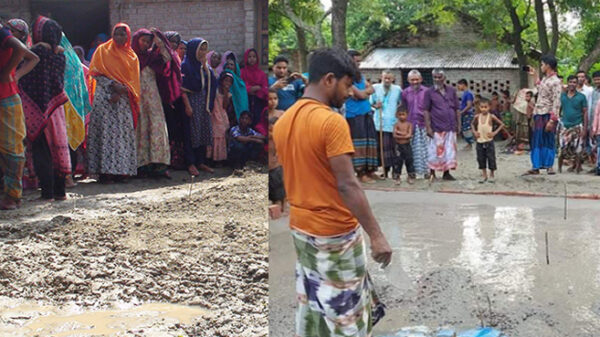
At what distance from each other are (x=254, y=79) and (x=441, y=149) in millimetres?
3511

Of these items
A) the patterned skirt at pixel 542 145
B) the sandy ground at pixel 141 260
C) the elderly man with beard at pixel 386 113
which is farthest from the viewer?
the patterned skirt at pixel 542 145

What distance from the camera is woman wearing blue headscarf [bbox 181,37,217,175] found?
7.12 ft

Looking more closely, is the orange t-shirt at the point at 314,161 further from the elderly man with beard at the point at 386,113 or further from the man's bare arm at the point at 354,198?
the elderly man with beard at the point at 386,113

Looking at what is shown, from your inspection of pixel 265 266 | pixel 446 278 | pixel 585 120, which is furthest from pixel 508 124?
pixel 265 266

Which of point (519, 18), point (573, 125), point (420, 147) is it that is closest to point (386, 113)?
point (420, 147)

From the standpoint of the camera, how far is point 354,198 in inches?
62.6

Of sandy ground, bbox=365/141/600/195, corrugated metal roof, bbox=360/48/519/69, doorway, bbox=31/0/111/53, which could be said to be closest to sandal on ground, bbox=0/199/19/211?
doorway, bbox=31/0/111/53

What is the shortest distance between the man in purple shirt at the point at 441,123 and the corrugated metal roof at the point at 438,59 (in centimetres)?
627

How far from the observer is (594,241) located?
353 cm

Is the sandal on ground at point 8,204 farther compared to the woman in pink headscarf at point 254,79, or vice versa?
the woman in pink headscarf at point 254,79

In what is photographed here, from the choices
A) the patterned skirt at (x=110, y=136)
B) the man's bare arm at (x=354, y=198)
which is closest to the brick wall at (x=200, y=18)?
the patterned skirt at (x=110, y=136)

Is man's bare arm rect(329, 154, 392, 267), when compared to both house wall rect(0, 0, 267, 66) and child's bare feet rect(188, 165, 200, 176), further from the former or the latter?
child's bare feet rect(188, 165, 200, 176)

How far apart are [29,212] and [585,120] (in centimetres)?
521

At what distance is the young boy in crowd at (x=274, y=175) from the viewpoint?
2.16 m
